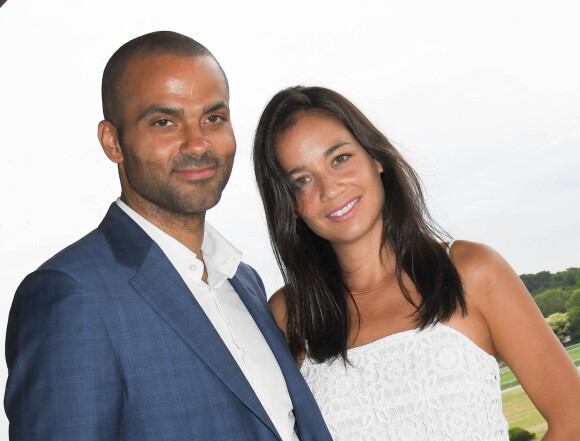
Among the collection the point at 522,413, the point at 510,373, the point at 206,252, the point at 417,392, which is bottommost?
the point at 522,413

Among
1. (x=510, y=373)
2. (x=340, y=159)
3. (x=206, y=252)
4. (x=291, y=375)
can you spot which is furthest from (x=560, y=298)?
(x=206, y=252)

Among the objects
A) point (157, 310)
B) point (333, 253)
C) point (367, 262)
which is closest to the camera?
point (157, 310)

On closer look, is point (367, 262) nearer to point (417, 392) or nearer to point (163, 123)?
point (417, 392)

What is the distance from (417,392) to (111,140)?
104cm

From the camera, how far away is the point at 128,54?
191 cm

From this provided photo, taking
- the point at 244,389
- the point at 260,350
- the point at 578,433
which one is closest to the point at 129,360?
the point at 244,389

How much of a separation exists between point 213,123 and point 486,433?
3.52ft

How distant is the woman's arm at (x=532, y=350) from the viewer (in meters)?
2.05

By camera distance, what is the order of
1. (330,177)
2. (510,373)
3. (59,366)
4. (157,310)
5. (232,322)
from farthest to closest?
(510,373)
(330,177)
(232,322)
(157,310)
(59,366)

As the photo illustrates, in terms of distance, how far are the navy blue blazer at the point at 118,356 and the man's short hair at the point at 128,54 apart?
0.28 m

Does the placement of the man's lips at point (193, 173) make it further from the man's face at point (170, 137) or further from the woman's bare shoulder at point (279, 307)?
the woman's bare shoulder at point (279, 307)

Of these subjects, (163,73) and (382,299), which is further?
(382,299)

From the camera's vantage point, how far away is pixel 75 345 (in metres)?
1.55

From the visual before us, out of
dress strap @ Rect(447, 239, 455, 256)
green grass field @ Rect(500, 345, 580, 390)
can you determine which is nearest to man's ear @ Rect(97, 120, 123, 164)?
dress strap @ Rect(447, 239, 455, 256)
